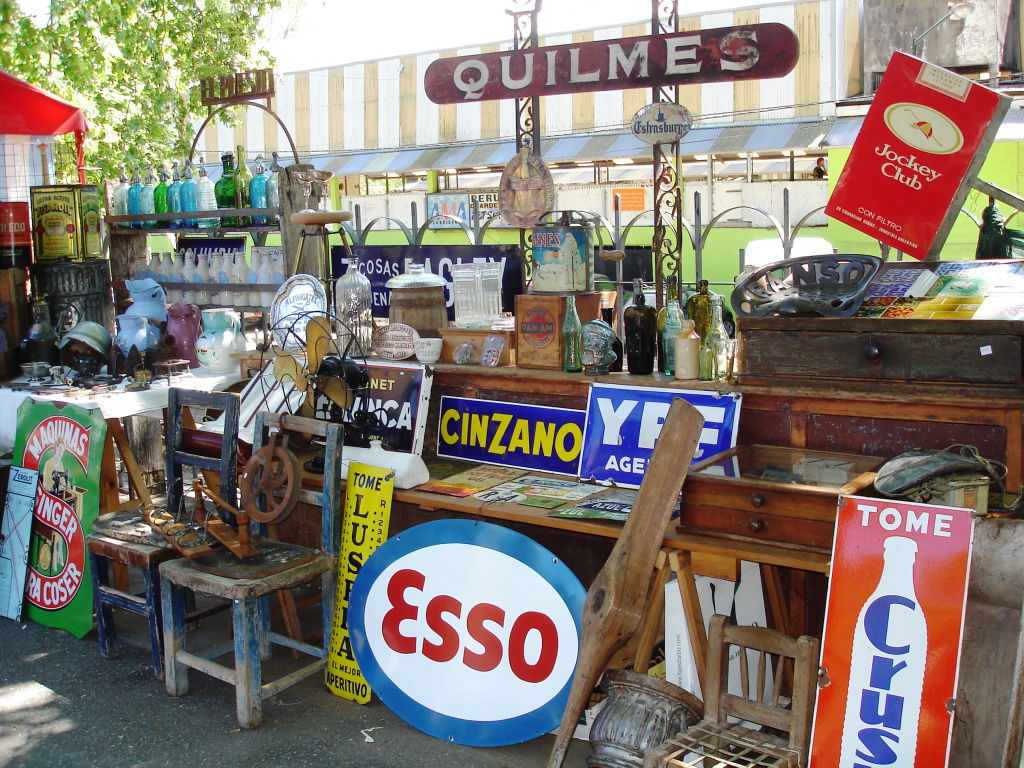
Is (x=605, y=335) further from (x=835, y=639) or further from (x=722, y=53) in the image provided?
(x=835, y=639)

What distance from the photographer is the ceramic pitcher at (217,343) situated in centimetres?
526

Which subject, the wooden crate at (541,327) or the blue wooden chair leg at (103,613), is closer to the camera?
the wooden crate at (541,327)

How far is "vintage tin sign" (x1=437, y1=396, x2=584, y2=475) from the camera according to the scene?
12.9 feet

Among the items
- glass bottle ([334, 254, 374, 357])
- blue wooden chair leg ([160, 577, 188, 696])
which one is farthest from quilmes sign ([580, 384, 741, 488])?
blue wooden chair leg ([160, 577, 188, 696])

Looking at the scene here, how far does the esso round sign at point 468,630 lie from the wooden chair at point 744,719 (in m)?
0.51

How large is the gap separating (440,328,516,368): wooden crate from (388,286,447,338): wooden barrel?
0.11 metres

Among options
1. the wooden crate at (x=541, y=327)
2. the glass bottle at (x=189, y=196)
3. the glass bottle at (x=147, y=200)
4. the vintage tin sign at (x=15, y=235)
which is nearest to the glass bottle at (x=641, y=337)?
the wooden crate at (x=541, y=327)

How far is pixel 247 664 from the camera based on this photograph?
3.55 m

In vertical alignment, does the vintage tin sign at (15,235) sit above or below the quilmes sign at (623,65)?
below

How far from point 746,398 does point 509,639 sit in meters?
1.18

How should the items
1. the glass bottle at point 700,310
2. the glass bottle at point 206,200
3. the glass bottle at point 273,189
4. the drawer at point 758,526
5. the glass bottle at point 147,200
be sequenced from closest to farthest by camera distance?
the drawer at point 758,526 < the glass bottle at point 700,310 < the glass bottle at point 273,189 < the glass bottle at point 206,200 < the glass bottle at point 147,200

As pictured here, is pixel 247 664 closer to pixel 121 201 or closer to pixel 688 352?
pixel 688 352

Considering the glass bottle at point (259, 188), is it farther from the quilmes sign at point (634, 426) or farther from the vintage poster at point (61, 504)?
the quilmes sign at point (634, 426)

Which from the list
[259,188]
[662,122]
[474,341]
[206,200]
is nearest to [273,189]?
[259,188]
